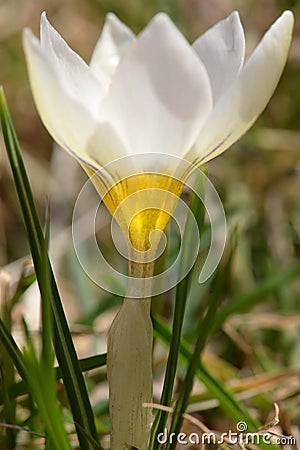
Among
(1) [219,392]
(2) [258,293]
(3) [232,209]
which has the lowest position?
(1) [219,392]

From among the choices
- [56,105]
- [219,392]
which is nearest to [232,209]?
[219,392]

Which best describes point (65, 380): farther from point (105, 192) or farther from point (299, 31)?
point (299, 31)

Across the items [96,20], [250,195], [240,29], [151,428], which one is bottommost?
[151,428]

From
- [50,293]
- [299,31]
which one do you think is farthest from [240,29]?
[299,31]

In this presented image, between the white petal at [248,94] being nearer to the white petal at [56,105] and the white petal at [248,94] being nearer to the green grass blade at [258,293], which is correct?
the white petal at [56,105]

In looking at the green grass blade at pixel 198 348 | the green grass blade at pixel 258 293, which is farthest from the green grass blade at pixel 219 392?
the green grass blade at pixel 258 293

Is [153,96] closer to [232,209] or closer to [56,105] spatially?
[56,105]
